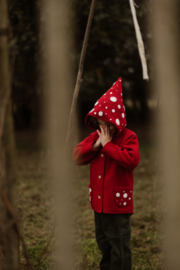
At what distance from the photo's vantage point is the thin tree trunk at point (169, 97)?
1285 millimetres

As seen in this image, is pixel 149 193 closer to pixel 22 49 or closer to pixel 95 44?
pixel 95 44

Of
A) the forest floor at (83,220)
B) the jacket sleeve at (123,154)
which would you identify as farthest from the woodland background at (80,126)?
the jacket sleeve at (123,154)

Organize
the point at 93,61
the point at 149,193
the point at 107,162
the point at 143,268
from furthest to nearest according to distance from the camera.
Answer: the point at 93,61, the point at 149,193, the point at 143,268, the point at 107,162

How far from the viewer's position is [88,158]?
2025 millimetres

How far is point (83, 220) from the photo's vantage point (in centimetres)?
372

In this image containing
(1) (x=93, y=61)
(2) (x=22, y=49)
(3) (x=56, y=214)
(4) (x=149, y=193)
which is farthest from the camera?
(1) (x=93, y=61)

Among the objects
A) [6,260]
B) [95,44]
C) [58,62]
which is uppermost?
[95,44]

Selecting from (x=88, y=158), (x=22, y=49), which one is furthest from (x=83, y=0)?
(x=88, y=158)

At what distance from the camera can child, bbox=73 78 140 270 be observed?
188cm

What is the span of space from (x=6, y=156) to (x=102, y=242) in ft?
3.38

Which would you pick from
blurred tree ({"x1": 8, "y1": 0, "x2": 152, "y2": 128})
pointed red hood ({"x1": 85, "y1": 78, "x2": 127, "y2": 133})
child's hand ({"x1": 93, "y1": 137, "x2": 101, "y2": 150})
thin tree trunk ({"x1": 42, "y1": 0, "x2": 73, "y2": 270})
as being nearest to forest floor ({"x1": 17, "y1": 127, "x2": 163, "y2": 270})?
thin tree trunk ({"x1": 42, "y1": 0, "x2": 73, "y2": 270})

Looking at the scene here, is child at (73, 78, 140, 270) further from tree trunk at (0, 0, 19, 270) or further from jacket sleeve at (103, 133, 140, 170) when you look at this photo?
tree trunk at (0, 0, 19, 270)

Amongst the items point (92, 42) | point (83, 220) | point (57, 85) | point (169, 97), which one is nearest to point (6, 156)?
point (57, 85)

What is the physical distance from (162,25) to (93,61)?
17.7ft
